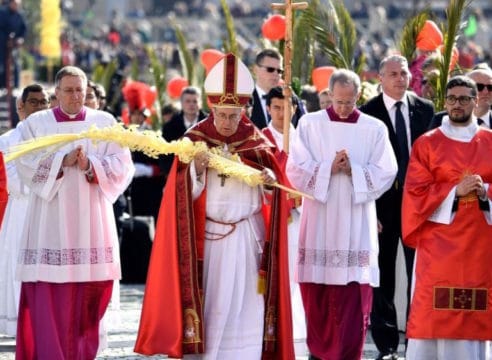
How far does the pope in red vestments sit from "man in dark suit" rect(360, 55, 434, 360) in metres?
1.75

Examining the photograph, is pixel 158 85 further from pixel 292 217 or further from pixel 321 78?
pixel 292 217

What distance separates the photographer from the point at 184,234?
404 inches

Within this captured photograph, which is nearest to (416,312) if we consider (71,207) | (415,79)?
(71,207)

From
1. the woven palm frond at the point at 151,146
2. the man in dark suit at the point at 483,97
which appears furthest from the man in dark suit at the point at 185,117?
the woven palm frond at the point at 151,146

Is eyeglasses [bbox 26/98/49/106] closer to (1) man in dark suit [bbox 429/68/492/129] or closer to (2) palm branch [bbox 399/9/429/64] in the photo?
(1) man in dark suit [bbox 429/68/492/129]

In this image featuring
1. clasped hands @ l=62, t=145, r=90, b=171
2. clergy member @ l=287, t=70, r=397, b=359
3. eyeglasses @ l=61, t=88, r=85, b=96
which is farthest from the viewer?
clergy member @ l=287, t=70, r=397, b=359

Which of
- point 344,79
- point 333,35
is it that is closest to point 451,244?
point 344,79

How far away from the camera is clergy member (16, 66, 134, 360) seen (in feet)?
35.4

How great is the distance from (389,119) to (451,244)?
207 cm

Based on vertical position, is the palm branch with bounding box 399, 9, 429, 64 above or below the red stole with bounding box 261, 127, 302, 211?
above

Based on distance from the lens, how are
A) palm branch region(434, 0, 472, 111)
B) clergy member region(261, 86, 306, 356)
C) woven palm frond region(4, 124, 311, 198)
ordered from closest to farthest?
woven palm frond region(4, 124, 311, 198) → clergy member region(261, 86, 306, 356) → palm branch region(434, 0, 472, 111)

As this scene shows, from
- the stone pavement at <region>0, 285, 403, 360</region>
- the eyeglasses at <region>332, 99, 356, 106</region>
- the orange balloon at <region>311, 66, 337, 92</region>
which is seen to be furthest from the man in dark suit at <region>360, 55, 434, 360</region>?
the orange balloon at <region>311, 66, 337, 92</region>

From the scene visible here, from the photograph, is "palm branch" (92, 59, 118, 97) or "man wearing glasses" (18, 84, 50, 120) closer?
"man wearing glasses" (18, 84, 50, 120)

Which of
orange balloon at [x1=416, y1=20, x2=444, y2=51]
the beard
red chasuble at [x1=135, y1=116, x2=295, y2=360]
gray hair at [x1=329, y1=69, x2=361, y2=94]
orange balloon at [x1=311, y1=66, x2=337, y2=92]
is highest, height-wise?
orange balloon at [x1=416, y1=20, x2=444, y2=51]
